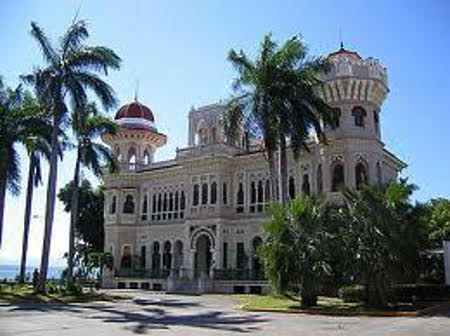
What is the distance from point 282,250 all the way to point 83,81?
1707 centimetres

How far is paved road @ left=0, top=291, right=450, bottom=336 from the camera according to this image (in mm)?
15234

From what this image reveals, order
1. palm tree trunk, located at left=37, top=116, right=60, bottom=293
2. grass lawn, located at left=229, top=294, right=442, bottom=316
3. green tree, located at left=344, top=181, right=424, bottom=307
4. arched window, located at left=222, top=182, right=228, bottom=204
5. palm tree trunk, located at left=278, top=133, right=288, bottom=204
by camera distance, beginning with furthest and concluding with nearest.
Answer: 1. arched window, located at left=222, top=182, right=228, bottom=204
2. palm tree trunk, located at left=37, top=116, right=60, bottom=293
3. palm tree trunk, located at left=278, top=133, right=288, bottom=204
4. green tree, located at left=344, top=181, right=424, bottom=307
5. grass lawn, located at left=229, top=294, right=442, bottom=316

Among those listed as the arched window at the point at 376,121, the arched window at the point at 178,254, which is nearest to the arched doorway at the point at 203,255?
the arched window at the point at 178,254

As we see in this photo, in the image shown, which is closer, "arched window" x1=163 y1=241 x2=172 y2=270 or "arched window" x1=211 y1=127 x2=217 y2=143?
"arched window" x1=211 y1=127 x2=217 y2=143

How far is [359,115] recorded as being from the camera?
38.4 m

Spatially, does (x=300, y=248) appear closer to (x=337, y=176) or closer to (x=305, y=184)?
(x=337, y=176)

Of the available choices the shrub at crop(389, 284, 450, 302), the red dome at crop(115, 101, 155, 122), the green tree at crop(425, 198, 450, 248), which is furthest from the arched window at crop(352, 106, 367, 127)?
the red dome at crop(115, 101, 155, 122)

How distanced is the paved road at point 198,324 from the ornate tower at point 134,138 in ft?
106

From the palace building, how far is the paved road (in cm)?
1670

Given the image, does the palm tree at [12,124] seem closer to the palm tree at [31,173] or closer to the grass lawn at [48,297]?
the palm tree at [31,173]

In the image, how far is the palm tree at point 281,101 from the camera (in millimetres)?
29531

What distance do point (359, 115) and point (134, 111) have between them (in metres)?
26.0

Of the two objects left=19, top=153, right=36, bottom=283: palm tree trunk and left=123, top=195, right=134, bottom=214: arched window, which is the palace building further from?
left=19, top=153, right=36, bottom=283: palm tree trunk

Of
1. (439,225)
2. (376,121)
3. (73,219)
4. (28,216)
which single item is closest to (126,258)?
(28,216)
